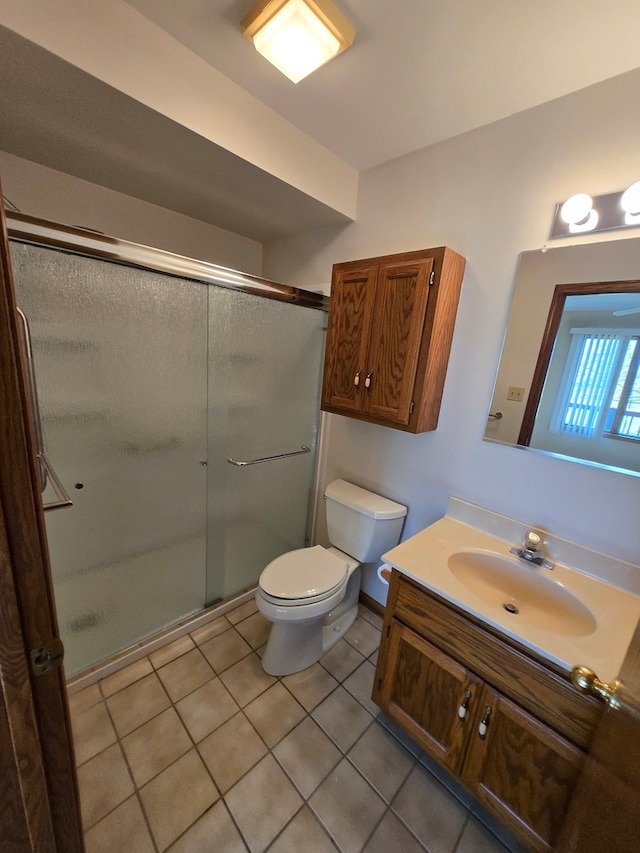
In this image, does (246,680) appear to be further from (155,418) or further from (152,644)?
(155,418)

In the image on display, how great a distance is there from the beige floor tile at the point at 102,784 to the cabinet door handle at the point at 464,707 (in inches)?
→ 43.4

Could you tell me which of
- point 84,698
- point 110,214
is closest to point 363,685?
point 84,698

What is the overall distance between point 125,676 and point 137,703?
16cm

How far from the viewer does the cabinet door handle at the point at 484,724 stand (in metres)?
0.99

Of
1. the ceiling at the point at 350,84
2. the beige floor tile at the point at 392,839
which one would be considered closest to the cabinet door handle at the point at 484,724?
the beige floor tile at the point at 392,839

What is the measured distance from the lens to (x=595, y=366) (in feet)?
3.74

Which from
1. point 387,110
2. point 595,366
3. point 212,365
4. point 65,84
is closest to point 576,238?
point 595,366

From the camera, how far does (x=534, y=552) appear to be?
1231 millimetres

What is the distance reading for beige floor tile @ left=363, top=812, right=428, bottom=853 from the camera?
1.01 meters

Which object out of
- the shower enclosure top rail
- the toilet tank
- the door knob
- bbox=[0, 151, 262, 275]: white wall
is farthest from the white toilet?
bbox=[0, 151, 262, 275]: white wall

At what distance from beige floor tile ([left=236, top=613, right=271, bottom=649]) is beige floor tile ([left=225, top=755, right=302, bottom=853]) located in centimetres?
52

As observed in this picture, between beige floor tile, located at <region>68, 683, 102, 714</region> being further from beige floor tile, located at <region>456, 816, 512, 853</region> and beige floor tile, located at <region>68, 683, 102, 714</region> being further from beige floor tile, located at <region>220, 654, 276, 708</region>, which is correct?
beige floor tile, located at <region>456, 816, 512, 853</region>

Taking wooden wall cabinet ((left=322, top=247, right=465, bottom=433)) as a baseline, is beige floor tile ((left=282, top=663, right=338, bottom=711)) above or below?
below

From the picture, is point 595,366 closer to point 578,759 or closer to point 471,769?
point 578,759
